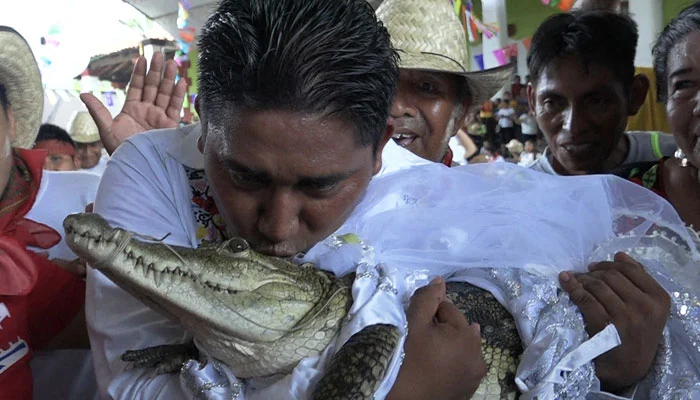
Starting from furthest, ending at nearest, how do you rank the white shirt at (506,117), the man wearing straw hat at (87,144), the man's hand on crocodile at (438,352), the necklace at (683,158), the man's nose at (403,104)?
the white shirt at (506,117) → the man wearing straw hat at (87,144) → the man's nose at (403,104) → the necklace at (683,158) → the man's hand on crocodile at (438,352)

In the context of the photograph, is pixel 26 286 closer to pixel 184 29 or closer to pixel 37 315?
pixel 37 315

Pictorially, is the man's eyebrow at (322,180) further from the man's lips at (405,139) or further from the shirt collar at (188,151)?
the man's lips at (405,139)

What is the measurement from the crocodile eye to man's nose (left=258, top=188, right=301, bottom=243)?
A: 9 centimetres

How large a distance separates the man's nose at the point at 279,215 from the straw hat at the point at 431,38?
1.08m

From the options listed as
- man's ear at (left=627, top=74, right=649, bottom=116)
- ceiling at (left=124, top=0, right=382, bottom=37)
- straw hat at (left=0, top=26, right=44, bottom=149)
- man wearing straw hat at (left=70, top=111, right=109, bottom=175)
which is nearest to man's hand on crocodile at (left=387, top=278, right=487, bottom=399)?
straw hat at (left=0, top=26, right=44, bottom=149)

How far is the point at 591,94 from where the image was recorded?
237 cm

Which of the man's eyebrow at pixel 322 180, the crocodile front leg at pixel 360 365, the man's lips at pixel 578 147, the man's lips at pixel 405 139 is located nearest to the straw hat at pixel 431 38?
the man's lips at pixel 405 139

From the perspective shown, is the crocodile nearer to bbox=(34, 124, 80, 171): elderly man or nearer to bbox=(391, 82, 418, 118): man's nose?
bbox=(391, 82, 418, 118): man's nose

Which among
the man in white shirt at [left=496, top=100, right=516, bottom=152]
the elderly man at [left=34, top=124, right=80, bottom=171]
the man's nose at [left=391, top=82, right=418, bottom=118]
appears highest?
the man's nose at [left=391, top=82, right=418, bottom=118]

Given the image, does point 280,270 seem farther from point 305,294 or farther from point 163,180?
point 163,180

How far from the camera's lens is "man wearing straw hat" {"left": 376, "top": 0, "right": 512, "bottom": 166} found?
2.07m

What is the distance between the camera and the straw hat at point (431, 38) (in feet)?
6.99

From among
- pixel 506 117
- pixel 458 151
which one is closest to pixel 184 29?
pixel 458 151

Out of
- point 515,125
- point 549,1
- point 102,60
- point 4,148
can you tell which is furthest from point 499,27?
point 102,60
